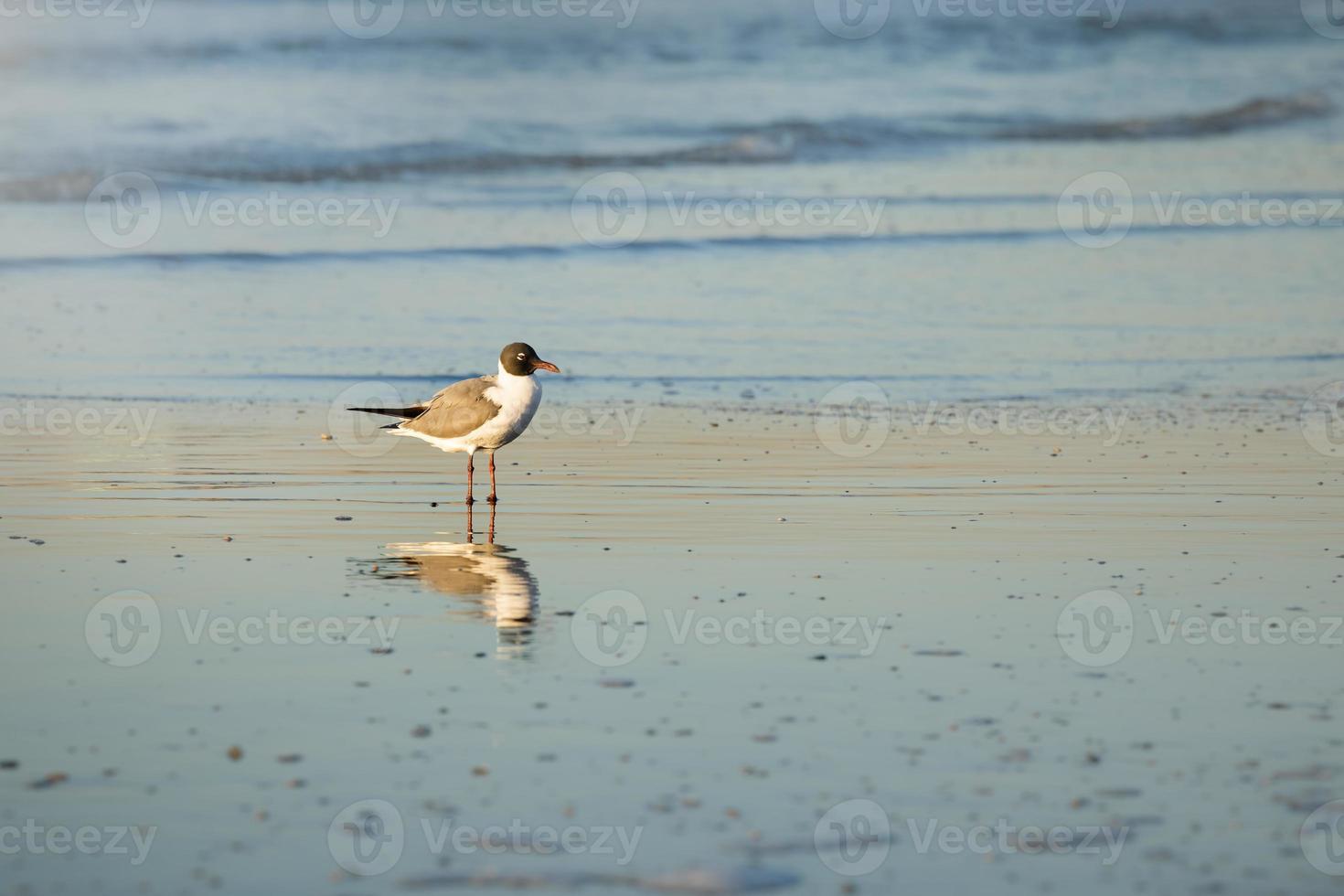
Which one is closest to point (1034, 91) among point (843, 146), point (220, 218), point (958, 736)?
point (843, 146)

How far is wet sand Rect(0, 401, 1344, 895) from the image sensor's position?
15.3 feet

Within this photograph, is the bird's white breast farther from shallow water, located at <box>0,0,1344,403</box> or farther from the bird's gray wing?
shallow water, located at <box>0,0,1344,403</box>

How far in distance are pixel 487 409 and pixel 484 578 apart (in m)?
2.49

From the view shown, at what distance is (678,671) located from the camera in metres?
6.28

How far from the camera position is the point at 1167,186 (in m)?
26.6

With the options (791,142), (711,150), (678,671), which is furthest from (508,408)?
(791,142)

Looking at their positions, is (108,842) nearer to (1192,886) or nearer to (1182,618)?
(1192,886)

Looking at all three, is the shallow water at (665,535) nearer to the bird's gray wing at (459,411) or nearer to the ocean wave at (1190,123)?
the bird's gray wing at (459,411)

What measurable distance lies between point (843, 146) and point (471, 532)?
24029 millimetres

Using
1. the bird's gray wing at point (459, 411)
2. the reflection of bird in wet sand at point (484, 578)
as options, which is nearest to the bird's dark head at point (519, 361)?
the bird's gray wing at point (459, 411)

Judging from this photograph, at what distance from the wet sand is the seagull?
311mm

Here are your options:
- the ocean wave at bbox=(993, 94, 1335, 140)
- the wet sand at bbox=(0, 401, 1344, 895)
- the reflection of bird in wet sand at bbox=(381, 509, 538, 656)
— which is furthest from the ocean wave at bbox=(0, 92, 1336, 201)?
the reflection of bird in wet sand at bbox=(381, 509, 538, 656)

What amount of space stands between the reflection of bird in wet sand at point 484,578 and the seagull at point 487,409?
127 cm

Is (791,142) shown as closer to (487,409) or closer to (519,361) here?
(519,361)
